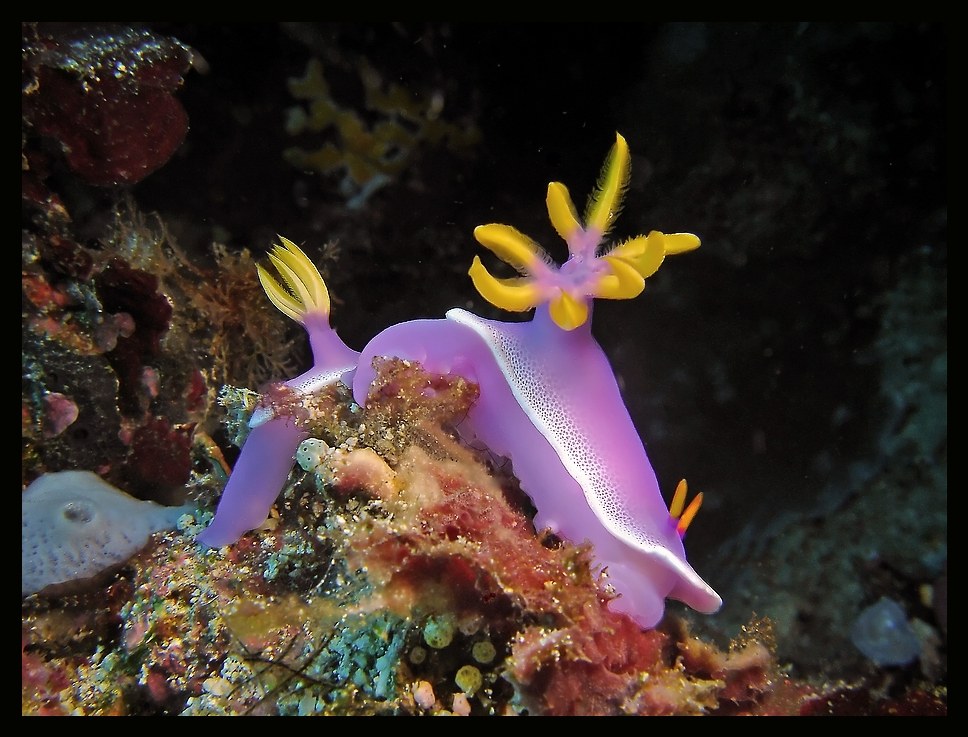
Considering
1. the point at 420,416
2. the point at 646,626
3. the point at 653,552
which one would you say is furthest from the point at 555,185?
the point at 646,626

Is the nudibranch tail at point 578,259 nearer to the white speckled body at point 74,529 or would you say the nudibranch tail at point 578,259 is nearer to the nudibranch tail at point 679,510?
the nudibranch tail at point 679,510

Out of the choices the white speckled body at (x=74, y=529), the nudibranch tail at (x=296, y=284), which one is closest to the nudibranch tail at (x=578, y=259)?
the nudibranch tail at (x=296, y=284)

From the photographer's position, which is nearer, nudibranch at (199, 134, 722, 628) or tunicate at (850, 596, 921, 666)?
nudibranch at (199, 134, 722, 628)

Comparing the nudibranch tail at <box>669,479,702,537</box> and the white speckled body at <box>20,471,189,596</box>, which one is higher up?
the nudibranch tail at <box>669,479,702,537</box>

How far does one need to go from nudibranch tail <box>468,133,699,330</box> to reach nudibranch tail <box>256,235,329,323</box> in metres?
0.96

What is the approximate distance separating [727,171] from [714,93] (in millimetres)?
382

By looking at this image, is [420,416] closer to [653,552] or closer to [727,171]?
[653,552]

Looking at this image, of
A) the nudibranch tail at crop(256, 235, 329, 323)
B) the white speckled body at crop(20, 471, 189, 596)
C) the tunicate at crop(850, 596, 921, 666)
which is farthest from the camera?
the nudibranch tail at crop(256, 235, 329, 323)

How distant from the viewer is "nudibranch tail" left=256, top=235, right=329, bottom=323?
2.60 m

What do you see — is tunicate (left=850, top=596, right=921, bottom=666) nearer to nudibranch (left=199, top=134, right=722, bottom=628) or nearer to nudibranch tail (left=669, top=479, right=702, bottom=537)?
nudibranch (left=199, top=134, right=722, bottom=628)

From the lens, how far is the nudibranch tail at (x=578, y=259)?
2006mm

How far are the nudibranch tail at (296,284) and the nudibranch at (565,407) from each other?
47 cm

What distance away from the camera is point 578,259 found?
2.15 m

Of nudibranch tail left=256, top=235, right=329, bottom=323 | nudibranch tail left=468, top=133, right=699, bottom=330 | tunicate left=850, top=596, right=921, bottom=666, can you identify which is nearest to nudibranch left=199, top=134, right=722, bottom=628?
nudibranch tail left=468, top=133, right=699, bottom=330
